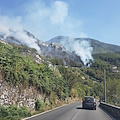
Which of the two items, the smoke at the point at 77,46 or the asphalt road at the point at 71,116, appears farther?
the smoke at the point at 77,46

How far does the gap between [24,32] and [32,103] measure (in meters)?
31.0

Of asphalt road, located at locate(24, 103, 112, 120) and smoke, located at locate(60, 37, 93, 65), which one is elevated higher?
smoke, located at locate(60, 37, 93, 65)

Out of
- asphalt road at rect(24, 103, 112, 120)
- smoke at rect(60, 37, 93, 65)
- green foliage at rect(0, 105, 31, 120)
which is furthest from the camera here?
smoke at rect(60, 37, 93, 65)

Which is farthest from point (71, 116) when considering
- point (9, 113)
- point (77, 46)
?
point (77, 46)

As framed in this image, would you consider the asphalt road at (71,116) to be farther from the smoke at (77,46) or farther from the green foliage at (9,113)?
the smoke at (77,46)

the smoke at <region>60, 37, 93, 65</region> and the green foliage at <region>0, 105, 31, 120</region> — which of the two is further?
the smoke at <region>60, 37, 93, 65</region>

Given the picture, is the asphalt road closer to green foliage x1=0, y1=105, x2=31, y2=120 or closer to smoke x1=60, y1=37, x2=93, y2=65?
green foliage x1=0, y1=105, x2=31, y2=120

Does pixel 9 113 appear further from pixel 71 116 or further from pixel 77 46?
pixel 77 46

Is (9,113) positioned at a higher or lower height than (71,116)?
higher

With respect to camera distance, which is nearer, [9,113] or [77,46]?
[9,113]

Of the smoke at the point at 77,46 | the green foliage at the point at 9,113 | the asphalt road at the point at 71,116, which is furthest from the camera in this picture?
the smoke at the point at 77,46

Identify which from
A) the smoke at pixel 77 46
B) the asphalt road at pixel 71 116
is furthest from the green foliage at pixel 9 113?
the smoke at pixel 77 46

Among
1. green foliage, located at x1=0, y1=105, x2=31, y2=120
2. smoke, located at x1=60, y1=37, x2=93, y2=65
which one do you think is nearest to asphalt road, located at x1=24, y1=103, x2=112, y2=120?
green foliage, located at x1=0, y1=105, x2=31, y2=120

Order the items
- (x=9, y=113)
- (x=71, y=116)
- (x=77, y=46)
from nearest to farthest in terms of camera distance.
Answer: (x=9, y=113)
(x=71, y=116)
(x=77, y=46)
